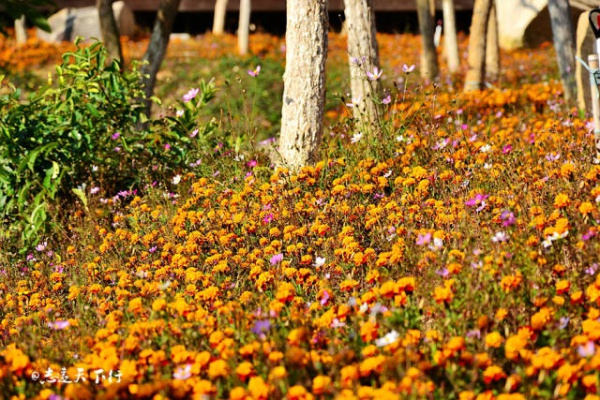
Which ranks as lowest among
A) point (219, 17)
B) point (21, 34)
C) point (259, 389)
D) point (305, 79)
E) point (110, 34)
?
point (259, 389)

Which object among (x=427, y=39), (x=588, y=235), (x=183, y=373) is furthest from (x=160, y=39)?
(x=183, y=373)

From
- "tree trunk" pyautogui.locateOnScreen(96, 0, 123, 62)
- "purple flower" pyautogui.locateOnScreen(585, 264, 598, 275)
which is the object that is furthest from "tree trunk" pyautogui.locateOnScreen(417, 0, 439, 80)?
"purple flower" pyautogui.locateOnScreen(585, 264, 598, 275)

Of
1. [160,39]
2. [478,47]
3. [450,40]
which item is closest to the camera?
[160,39]

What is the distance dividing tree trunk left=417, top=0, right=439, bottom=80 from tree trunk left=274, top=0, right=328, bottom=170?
20.0 ft

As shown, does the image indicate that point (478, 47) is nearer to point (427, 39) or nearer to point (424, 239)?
point (427, 39)

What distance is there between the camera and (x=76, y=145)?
661 centimetres

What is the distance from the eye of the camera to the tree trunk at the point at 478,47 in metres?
11.1

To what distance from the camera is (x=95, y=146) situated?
6918mm

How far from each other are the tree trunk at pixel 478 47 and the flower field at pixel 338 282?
3.72 metres

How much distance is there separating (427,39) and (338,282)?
29.2 feet

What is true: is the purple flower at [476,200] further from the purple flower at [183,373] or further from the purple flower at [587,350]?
the purple flower at [183,373]

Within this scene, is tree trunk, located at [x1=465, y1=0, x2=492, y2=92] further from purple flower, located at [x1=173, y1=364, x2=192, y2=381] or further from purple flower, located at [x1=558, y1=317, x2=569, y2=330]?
purple flower, located at [x1=173, y1=364, x2=192, y2=381]

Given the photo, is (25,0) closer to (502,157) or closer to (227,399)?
(502,157)

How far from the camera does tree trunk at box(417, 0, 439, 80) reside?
12578 mm
